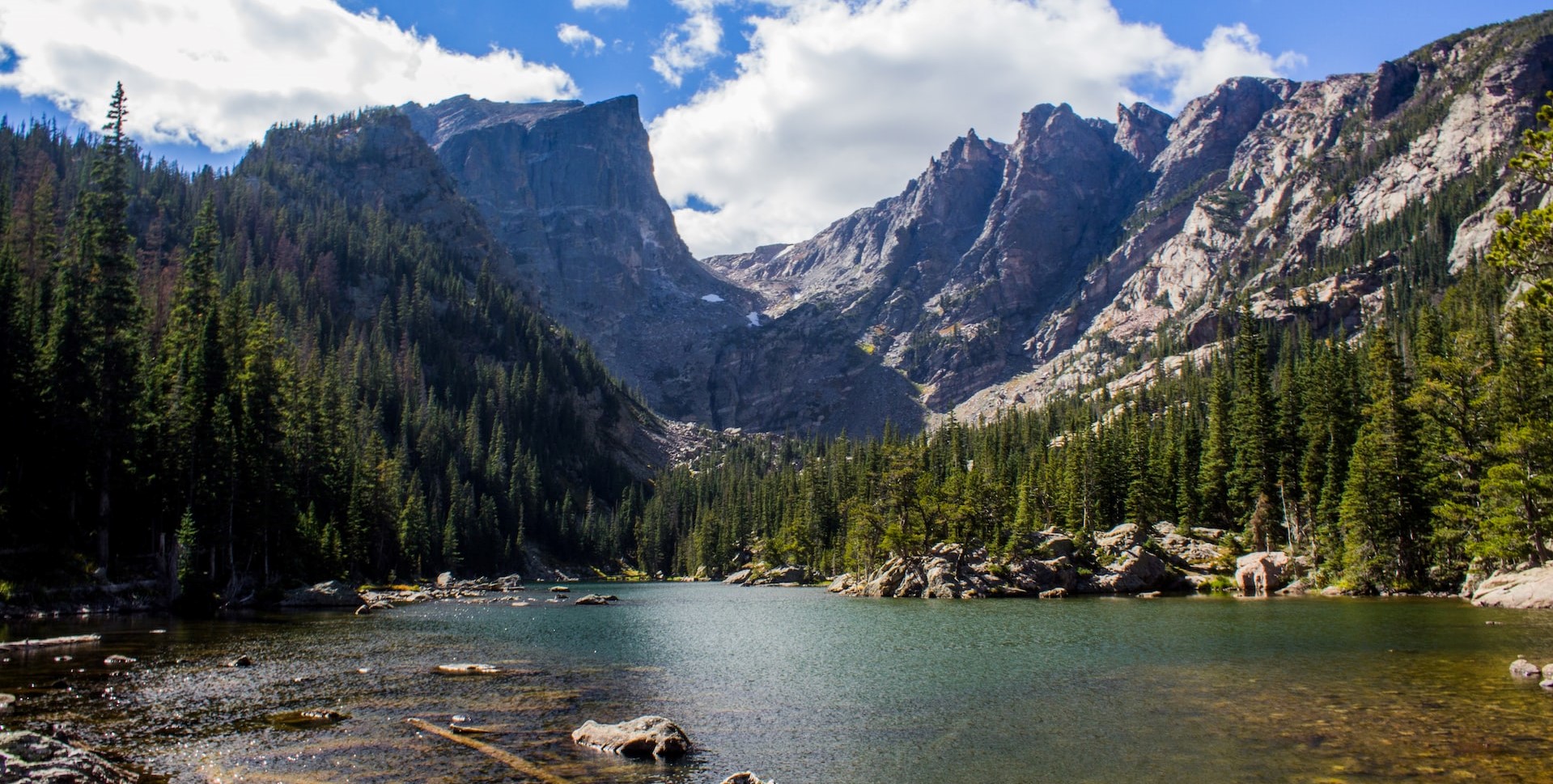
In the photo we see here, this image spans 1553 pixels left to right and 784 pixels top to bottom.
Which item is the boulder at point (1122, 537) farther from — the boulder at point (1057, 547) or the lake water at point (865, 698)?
the lake water at point (865, 698)

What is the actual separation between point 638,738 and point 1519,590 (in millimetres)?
53844

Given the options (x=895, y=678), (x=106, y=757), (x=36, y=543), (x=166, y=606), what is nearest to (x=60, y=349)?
(x=36, y=543)

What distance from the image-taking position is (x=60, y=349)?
53156 millimetres

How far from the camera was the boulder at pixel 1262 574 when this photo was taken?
66312mm

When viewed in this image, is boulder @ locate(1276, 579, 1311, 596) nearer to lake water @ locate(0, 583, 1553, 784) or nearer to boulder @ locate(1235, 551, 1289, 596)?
boulder @ locate(1235, 551, 1289, 596)

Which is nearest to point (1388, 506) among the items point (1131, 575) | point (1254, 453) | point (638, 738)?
point (1254, 453)

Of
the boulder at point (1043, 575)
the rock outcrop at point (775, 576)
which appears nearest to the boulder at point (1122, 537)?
the boulder at point (1043, 575)

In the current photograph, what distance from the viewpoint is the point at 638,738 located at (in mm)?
18922

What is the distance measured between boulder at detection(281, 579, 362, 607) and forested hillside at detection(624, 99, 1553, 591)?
4669 centimetres

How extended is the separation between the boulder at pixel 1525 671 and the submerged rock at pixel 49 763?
34386 mm

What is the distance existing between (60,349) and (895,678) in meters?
55.5

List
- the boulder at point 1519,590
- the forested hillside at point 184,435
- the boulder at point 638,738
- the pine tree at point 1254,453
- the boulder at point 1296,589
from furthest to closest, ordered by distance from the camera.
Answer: the pine tree at point 1254,453
the boulder at point 1296,589
the forested hillside at point 184,435
the boulder at point 1519,590
the boulder at point 638,738

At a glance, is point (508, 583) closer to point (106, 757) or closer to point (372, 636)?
point (372, 636)

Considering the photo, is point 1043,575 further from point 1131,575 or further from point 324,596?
point 324,596
